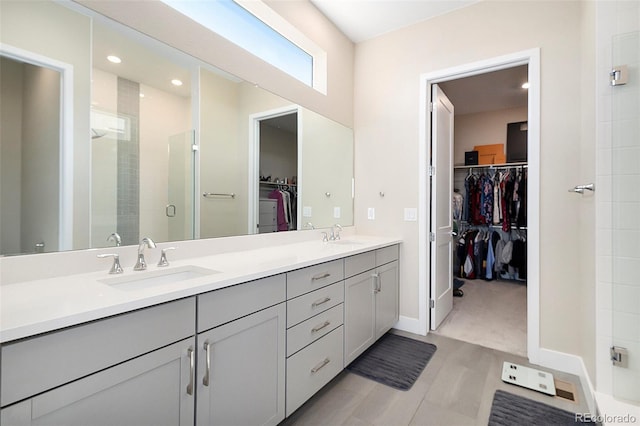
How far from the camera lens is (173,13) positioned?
1.55 metres

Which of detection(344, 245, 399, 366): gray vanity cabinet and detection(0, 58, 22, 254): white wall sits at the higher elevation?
detection(0, 58, 22, 254): white wall

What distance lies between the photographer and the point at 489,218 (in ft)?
15.0

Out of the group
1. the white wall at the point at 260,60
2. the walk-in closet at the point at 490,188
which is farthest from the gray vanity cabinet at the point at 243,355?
the walk-in closet at the point at 490,188

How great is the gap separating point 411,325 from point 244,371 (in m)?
1.89

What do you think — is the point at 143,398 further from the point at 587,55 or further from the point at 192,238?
the point at 587,55

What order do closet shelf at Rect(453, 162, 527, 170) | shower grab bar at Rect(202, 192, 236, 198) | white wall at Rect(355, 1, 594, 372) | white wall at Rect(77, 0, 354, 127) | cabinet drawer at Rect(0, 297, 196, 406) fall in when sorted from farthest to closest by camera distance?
closet shelf at Rect(453, 162, 527, 170) → white wall at Rect(355, 1, 594, 372) → shower grab bar at Rect(202, 192, 236, 198) → white wall at Rect(77, 0, 354, 127) → cabinet drawer at Rect(0, 297, 196, 406)

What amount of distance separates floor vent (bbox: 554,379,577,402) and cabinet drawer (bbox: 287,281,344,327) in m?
1.46

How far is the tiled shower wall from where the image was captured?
59.4 inches

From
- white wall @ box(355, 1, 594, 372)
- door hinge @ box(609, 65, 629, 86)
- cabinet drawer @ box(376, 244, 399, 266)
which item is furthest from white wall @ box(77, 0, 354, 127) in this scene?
door hinge @ box(609, 65, 629, 86)

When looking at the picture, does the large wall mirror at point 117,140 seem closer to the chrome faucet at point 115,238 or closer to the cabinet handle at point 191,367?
the chrome faucet at point 115,238

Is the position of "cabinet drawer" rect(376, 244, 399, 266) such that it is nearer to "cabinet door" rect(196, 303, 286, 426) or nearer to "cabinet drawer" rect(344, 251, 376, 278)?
"cabinet drawer" rect(344, 251, 376, 278)

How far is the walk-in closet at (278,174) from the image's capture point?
2.15m

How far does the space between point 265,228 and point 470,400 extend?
1671 millimetres

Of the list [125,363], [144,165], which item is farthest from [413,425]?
[144,165]
